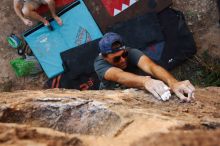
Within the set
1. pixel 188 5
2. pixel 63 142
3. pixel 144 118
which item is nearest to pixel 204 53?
pixel 188 5

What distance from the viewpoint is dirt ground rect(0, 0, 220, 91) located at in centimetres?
594

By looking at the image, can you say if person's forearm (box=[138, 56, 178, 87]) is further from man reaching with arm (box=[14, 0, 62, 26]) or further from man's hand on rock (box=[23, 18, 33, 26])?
man's hand on rock (box=[23, 18, 33, 26])

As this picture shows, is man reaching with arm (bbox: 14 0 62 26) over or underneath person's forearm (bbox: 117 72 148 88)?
over

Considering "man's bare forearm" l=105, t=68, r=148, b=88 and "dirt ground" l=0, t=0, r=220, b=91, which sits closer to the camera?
"man's bare forearm" l=105, t=68, r=148, b=88

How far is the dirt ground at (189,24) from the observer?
5941 millimetres

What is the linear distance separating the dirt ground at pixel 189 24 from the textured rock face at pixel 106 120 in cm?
291

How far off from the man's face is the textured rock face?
63 cm

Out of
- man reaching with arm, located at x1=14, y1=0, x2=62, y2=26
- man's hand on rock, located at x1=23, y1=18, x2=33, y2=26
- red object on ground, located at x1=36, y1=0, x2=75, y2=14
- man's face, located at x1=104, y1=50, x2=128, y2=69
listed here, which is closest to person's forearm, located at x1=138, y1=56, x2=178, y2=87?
man's face, located at x1=104, y1=50, x2=128, y2=69

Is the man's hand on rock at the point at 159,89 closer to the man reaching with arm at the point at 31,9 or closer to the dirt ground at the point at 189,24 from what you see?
the dirt ground at the point at 189,24

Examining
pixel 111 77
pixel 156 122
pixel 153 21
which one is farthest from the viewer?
pixel 153 21

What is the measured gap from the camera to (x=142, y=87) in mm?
3207

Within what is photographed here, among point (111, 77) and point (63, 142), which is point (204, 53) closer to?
point (111, 77)

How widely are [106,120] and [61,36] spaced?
143 inches

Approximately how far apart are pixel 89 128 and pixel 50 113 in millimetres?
316
